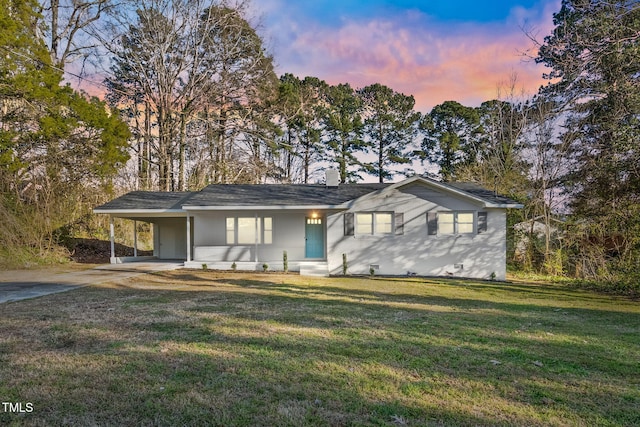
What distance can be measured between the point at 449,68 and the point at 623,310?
12391 mm

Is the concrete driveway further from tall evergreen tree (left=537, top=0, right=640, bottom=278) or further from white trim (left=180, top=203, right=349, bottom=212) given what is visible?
tall evergreen tree (left=537, top=0, right=640, bottom=278)

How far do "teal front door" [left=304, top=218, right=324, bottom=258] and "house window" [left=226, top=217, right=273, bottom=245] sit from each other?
1.58 metres

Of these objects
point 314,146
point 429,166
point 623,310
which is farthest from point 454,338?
point 429,166

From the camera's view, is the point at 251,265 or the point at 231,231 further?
the point at 231,231

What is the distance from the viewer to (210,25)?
24.2m

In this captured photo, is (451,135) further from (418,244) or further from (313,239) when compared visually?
(313,239)

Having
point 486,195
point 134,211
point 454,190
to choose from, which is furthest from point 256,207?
point 486,195

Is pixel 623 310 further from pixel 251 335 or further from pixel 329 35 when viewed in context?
pixel 329 35

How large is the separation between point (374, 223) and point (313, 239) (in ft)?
9.02

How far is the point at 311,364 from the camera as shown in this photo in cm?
413

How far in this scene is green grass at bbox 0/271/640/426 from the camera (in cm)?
304

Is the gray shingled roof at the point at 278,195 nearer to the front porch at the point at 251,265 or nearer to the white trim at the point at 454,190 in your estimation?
the white trim at the point at 454,190

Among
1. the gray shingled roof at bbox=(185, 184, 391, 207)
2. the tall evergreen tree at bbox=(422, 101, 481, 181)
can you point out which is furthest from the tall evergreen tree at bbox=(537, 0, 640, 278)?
the tall evergreen tree at bbox=(422, 101, 481, 181)

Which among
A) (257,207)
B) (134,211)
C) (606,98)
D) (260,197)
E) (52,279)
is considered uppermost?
(606,98)
